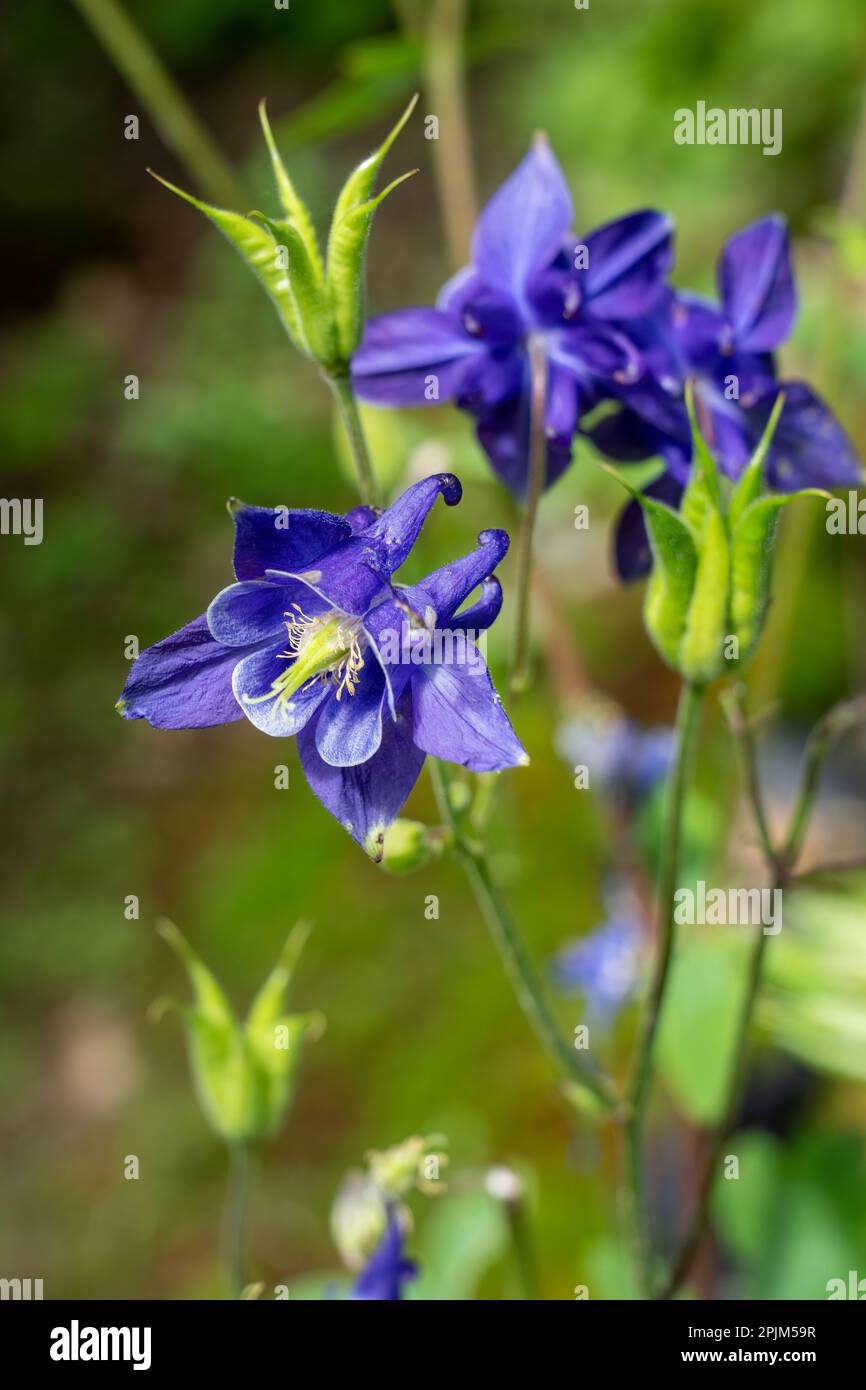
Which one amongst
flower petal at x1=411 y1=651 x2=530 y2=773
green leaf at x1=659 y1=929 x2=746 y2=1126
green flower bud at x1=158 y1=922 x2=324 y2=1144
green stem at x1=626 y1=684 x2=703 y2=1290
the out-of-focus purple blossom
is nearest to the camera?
flower petal at x1=411 y1=651 x2=530 y2=773

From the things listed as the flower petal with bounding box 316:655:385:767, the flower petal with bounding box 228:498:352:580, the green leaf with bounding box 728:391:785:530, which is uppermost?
the green leaf with bounding box 728:391:785:530

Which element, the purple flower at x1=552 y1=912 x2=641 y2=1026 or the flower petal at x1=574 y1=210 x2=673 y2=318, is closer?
the flower petal at x1=574 y1=210 x2=673 y2=318

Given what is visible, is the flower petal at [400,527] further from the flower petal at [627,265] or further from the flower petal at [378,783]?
the flower petal at [627,265]

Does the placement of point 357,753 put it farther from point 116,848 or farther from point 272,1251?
point 116,848

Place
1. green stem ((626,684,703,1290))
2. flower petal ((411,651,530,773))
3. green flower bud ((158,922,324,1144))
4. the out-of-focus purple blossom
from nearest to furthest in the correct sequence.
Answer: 1. flower petal ((411,651,530,773))
2. green stem ((626,684,703,1290))
3. green flower bud ((158,922,324,1144))
4. the out-of-focus purple blossom

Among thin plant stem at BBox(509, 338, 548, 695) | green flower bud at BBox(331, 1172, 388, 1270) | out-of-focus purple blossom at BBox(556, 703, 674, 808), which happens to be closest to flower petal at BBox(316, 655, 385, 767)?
thin plant stem at BBox(509, 338, 548, 695)

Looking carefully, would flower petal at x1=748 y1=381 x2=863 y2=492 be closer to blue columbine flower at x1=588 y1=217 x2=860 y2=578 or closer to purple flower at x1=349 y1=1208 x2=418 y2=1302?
blue columbine flower at x1=588 y1=217 x2=860 y2=578
